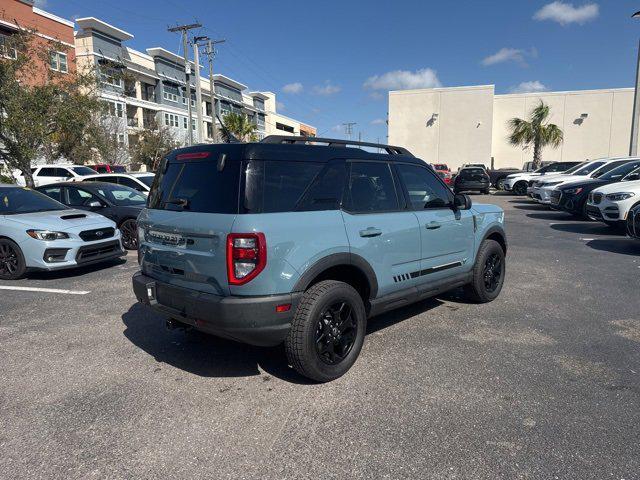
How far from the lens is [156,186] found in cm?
407

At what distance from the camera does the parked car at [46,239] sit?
674 cm

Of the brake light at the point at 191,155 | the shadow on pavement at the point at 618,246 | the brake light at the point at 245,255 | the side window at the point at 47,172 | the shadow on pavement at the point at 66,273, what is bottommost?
the shadow on pavement at the point at 66,273

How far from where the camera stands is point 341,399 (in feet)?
10.9

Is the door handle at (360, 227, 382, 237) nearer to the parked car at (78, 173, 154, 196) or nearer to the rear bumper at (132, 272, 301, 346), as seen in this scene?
the rear bumper at (132, 272, 301, 346)

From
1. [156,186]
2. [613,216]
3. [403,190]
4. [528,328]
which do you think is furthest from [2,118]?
[613,216]

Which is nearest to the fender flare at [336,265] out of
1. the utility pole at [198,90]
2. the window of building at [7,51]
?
the window of building at [7,51]

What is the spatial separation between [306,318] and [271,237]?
0.67 metres

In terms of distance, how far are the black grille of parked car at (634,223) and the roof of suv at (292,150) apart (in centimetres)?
628

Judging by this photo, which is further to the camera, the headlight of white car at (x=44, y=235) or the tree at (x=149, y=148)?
the tree at (x=149, y=148)

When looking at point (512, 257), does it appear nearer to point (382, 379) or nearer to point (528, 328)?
point (528, 328)

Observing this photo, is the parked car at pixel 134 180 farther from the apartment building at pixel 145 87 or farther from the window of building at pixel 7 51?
the apartment building at pixel 145 87

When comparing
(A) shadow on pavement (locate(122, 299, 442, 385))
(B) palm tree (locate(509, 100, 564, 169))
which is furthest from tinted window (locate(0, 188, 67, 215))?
(B) palm tree (locate(509, 100, 564, 169))

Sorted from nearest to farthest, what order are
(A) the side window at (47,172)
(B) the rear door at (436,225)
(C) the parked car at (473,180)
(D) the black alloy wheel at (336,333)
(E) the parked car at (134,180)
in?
(D) the black alloy wheel at (336,333) < (B) the rear door at (436,225) < (E) the parked car at (134,180) < (A) the side window at (47,172) < (C) the parked car at (473,180)

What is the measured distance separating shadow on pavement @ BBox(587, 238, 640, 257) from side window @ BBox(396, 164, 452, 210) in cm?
574
